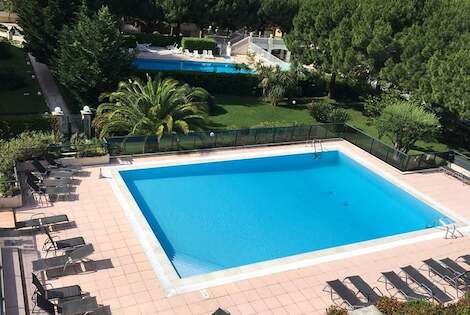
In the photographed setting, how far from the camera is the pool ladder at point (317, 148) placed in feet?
76.6

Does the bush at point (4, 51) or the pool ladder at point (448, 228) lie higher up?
the bush at point (4, 51)

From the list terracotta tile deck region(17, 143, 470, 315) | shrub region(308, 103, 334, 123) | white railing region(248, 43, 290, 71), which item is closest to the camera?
terracotta tile deck region(17, 143, 470, 315)

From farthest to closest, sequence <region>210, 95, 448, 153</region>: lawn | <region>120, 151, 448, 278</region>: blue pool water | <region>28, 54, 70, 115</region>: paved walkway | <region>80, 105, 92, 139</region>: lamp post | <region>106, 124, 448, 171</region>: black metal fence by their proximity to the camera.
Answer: <region>210, 95, 448, 153</region>: lawn
<region>28, 54, 70, 115</region>: paved walkway
<region>80, 105, 92, 139</region>: lamp post
<region>106, 124, 448, 171</region>: black metal fence
<region>120, 151, 448, 278</region>: blue pool water

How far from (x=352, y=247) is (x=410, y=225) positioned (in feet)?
13.8

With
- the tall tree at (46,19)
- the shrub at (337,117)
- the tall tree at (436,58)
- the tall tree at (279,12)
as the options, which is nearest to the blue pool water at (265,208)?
the tall tree at (436,58)

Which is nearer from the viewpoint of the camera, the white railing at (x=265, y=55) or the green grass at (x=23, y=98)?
the green grass at (x=23, y=98)

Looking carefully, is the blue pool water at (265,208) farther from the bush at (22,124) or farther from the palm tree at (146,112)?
the bush at (22,124)

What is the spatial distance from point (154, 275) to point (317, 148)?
13.1 metres

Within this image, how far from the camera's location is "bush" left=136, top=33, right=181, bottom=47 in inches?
1849

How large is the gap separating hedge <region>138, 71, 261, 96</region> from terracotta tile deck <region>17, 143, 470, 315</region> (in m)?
16.4

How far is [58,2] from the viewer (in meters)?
26.5

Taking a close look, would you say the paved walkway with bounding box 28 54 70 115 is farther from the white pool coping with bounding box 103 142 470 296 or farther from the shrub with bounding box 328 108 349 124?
the shrub with bounding box 328 108 349 124

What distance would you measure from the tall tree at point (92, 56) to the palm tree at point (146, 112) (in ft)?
3.99

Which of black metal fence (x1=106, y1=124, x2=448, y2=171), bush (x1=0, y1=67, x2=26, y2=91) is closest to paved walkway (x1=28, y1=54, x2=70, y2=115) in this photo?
bush (x1=0, y1=67, x2=26, y2=91)
